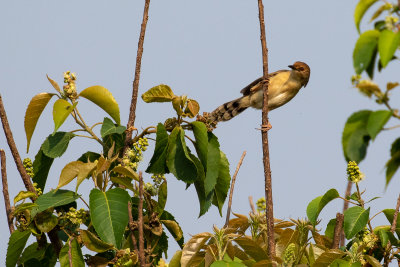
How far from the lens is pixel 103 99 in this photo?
183 inches

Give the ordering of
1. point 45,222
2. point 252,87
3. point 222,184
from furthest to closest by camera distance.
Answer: point 252,87 < point 222,184 < point 45,222

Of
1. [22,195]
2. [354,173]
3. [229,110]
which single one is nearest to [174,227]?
[22,195]

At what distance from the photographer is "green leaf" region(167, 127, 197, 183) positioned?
4.45 meters

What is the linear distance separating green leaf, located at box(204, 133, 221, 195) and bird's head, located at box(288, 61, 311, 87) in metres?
4.53

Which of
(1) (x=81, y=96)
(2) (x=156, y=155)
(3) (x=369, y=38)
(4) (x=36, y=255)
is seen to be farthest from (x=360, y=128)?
(4) (x=36, y=255)

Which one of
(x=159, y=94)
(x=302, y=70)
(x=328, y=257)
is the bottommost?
(x=328, y=257)

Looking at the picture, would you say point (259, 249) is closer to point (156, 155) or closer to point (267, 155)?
point (267, 155)

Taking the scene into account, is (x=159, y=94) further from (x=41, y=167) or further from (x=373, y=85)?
(x=373, y=85)

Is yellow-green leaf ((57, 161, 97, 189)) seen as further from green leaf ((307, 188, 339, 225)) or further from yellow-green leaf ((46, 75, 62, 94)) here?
green leaf ((307, 188, 339, 225))

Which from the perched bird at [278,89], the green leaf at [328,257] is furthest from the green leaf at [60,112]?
the perched bird at [278,89]

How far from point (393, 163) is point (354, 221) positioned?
199 centimetres

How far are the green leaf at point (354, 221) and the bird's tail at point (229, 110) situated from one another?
14.3 ft

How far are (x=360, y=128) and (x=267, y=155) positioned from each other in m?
1.73

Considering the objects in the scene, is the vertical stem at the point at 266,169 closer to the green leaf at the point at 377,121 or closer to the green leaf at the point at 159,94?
the green leaf at the point at 159,94
